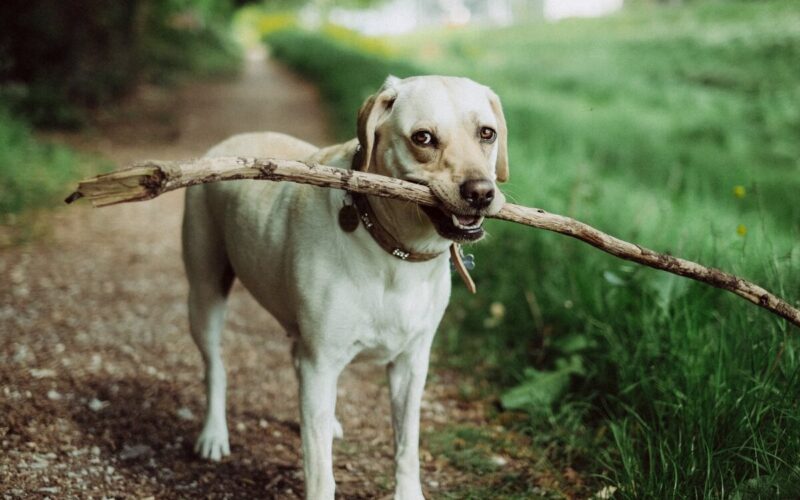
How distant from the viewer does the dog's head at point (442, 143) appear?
7.41ft

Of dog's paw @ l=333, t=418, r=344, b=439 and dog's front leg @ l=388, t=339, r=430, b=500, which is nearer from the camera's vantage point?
dog's front leg @ l=388, t=339, r=430, b=500

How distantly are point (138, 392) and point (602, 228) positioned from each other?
313 centimetres

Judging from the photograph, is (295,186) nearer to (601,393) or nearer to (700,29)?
(601,393)

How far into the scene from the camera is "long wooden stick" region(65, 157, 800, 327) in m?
1.81

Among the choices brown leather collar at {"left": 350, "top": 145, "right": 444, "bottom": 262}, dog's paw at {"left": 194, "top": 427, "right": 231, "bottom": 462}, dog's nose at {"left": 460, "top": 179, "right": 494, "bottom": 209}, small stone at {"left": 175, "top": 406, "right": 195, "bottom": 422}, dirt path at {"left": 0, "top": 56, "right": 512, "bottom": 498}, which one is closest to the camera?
dog's nose at {"left": 460, "top": 179, "right": 494, "bottom": 209}

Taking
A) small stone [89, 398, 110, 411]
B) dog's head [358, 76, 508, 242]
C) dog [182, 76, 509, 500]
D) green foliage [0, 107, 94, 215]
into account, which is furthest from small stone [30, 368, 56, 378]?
green foliage [0, 107, 94, 215]

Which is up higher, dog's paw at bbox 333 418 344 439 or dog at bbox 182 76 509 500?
dog at bbox 182 76 509 500

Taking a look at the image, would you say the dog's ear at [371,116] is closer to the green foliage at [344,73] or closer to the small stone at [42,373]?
the small stone at [42,373]

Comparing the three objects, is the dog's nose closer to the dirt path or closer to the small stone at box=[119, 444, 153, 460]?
the dirt path

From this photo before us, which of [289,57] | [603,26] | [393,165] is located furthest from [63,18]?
[603,26]

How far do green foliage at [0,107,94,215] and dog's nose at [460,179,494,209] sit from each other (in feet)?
18.3

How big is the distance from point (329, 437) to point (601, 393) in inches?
64.3

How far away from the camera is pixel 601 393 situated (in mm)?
3617

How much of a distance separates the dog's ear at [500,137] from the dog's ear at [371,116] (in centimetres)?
41
